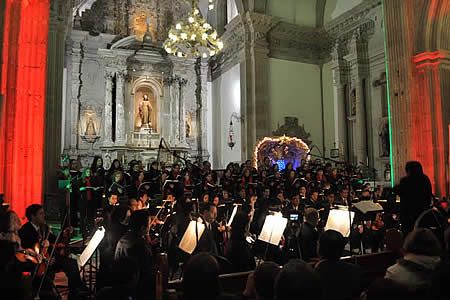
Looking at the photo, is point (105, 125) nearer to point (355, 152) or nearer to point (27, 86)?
point (355, 152)

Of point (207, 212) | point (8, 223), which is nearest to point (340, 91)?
point (207, 212)

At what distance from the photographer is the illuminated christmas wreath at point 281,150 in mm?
18281

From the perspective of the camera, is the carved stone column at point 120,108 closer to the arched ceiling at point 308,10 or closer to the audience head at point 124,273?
the arched ceiling at point 308,10

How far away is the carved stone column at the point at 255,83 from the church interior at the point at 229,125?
67mm

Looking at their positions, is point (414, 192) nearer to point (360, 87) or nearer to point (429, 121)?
point (429, 121)

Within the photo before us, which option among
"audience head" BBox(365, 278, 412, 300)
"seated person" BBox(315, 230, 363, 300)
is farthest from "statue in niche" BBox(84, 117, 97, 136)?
"audience head" BBox(365, 278, 412, 300)

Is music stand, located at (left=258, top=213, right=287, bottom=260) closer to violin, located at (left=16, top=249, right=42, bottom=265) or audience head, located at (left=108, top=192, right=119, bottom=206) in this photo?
violin, located at (left=16, top=249, right=42, bottom=265)

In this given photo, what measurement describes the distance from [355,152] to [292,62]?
5354mm

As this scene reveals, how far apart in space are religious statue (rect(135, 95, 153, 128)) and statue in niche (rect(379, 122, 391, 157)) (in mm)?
11680

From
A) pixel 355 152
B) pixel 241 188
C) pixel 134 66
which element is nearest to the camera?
pixel 241 188

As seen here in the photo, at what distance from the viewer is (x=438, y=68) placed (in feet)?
36.2

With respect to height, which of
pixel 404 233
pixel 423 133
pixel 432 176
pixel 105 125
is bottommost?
pixel 404 233

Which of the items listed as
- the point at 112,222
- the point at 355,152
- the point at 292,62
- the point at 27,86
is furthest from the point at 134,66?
the point at 112,222

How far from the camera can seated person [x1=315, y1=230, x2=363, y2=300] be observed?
10.1ft
